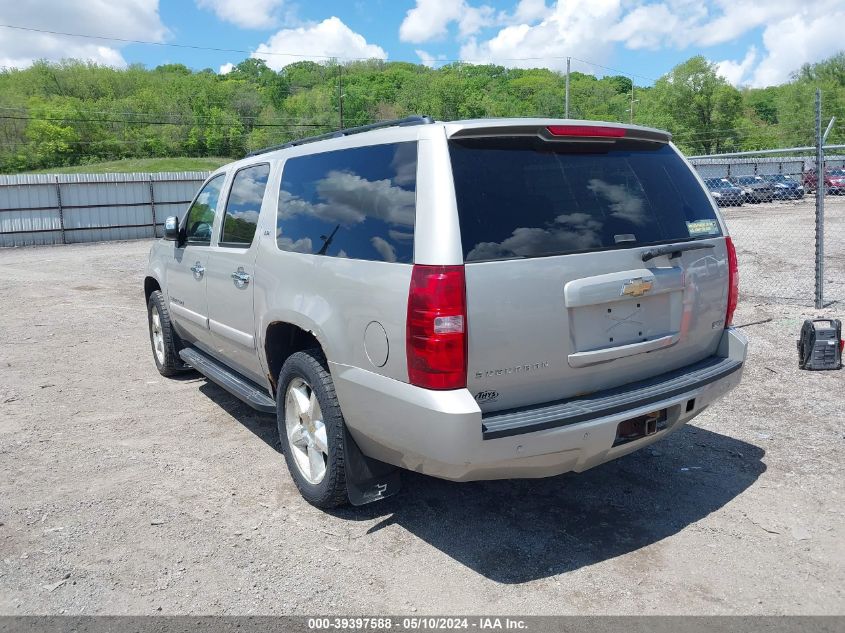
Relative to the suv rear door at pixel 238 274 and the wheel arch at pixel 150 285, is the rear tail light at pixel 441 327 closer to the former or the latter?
the suv rear door at pixel 238 274

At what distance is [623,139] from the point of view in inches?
140

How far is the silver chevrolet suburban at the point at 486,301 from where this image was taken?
2898mm

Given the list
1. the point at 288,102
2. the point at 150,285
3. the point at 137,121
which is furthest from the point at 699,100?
the point at 150,285

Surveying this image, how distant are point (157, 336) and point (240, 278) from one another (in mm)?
2828

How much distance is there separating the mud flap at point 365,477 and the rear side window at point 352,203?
99cm

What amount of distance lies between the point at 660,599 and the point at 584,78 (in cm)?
10401

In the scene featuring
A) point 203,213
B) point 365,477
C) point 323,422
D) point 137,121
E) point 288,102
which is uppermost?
point 288,102

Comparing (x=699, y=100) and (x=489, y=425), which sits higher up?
(x=699, y=100)

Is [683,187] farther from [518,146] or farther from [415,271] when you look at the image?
[415,271]

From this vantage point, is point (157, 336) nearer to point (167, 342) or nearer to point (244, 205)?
point (167, 342)

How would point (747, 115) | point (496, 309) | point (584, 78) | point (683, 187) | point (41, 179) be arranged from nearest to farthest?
point (496, 309)
point (683, 187)
point (41, 179)
point (747, 115)
point (584, 78)

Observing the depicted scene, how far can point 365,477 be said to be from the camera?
353cm

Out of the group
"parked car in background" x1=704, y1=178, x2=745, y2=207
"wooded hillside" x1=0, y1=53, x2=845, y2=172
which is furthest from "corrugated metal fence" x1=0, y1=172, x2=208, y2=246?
"wooded hillside" x1=0, y1=53, x2=845, y2=172

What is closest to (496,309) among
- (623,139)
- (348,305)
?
(348,305)
